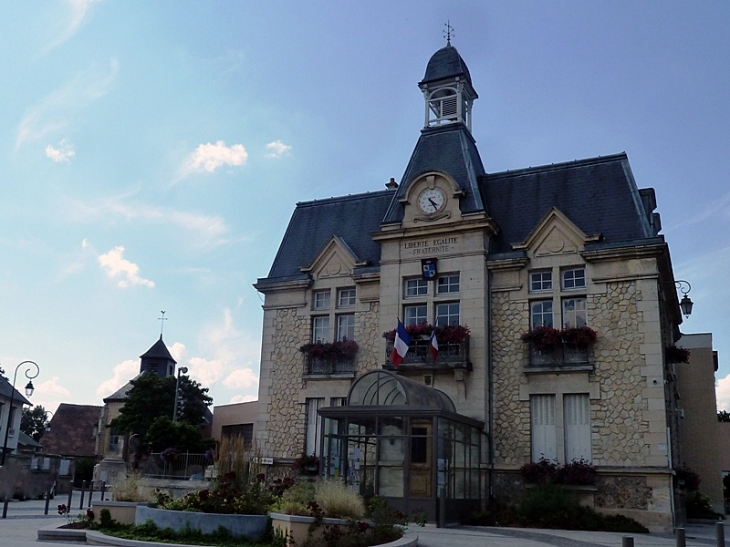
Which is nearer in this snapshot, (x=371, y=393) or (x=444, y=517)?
(x=444, y=517)

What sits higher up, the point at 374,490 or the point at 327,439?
the point at 327,439

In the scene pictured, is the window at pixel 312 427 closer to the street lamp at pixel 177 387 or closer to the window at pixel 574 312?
the window at pixel 574 312

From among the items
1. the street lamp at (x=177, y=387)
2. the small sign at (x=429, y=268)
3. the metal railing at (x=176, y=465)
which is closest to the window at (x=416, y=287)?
the small sign at (x=429, y=268)

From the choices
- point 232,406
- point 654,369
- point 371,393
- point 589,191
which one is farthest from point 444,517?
point 232,406

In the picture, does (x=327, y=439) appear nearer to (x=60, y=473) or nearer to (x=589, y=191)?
(x=589, y=191)

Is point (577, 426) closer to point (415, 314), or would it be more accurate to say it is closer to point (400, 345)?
point (400, 345)

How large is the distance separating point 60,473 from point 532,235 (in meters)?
26.3

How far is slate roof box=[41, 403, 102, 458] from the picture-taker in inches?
2557

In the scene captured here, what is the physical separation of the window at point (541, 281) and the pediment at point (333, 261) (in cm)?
640

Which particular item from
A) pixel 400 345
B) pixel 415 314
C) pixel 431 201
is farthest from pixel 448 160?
pixel 400 345

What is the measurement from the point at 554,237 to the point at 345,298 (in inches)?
307

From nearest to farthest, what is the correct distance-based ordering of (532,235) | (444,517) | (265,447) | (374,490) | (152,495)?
(152,495) → (444,517) → (374,490) → (532,235) → (265,447)

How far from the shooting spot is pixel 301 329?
26.9m

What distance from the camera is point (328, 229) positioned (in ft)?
93.4
